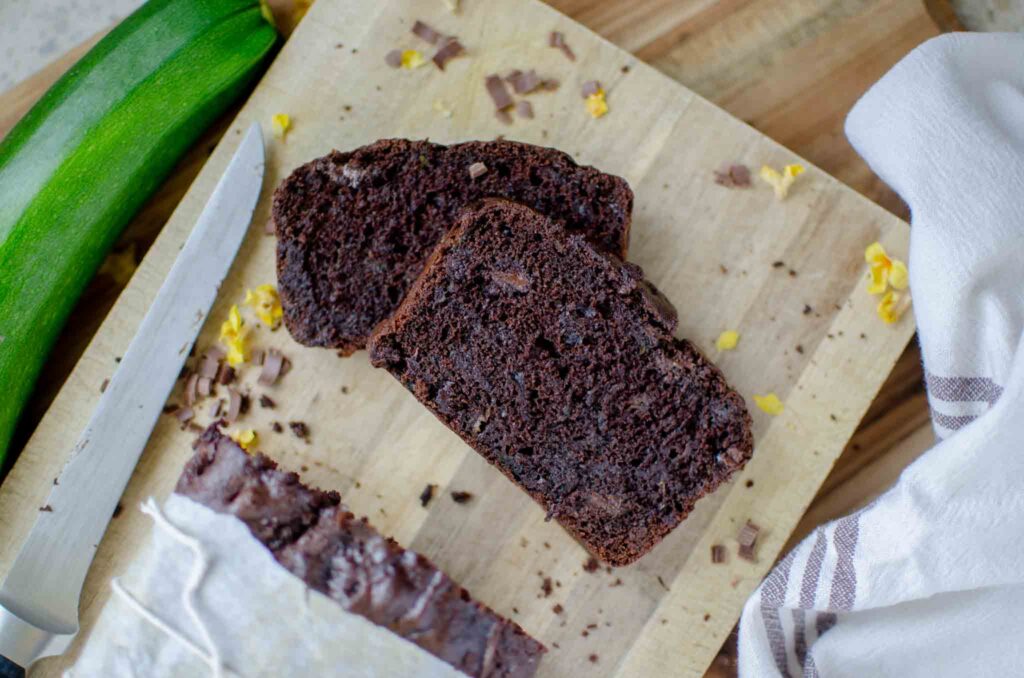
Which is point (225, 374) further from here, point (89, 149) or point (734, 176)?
point (734, 176)

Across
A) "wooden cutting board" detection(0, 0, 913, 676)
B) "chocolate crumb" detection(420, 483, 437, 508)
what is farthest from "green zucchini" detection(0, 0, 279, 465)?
"chocolate crumb" detection(420, 483, 437, 508)

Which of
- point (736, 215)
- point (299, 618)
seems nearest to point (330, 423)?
point (299, 618)

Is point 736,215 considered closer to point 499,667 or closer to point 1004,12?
point 1004,12

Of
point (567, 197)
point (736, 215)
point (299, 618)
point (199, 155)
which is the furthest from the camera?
point (199, 155)

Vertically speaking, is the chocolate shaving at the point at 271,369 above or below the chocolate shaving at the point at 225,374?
below

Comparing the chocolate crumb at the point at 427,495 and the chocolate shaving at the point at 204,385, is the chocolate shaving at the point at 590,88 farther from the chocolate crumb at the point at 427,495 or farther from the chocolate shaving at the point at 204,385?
the chocolate shaving at the point at 204,385

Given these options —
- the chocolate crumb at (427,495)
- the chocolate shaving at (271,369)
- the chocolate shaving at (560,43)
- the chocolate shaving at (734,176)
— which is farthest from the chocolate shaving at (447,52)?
the chocolate crumb at (427,495)

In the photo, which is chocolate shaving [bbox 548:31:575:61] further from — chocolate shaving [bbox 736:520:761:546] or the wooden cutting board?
chocolate shaving [bbox 736:520:761:546]

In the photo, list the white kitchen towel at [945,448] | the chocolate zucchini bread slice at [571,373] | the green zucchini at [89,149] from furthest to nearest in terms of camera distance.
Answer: the green zucchini at [89,149]
the chocolate zucchini bread slice at [571,373]
the white kitchen towel at [945,448]
